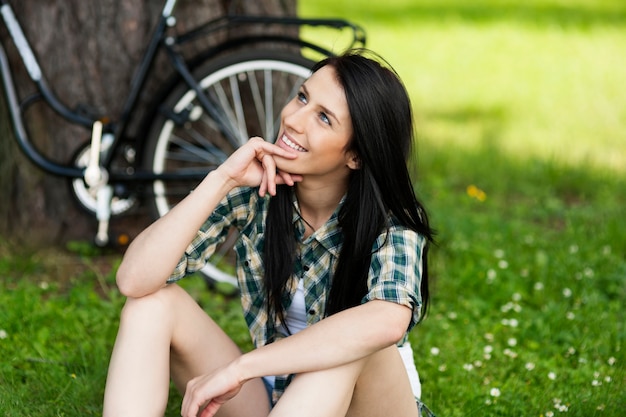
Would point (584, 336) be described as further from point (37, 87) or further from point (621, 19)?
point (621, 19)

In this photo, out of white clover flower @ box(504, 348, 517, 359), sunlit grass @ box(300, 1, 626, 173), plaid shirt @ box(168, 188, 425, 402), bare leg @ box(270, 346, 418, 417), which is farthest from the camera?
sunlit grass @ box(300, 1, 626, 173)

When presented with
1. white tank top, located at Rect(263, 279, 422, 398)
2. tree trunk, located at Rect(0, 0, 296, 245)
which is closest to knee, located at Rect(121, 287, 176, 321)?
white tank top, located at Rect(263, 279, 422, 398)

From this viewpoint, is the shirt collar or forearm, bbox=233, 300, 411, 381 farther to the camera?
the shirt collar

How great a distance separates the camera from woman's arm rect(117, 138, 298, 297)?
2.36m

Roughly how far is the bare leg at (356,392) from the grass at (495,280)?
0.55 m

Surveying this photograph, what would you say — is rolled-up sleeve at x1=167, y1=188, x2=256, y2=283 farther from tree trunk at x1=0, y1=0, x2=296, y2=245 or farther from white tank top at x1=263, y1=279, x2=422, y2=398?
tree trunk at x1=0, y1=0, x2=296, y2=245

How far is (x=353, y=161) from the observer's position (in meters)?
2.42

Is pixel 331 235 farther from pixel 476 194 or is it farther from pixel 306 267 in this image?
pixel 476 194

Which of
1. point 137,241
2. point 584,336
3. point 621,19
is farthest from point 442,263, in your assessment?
point 621,19

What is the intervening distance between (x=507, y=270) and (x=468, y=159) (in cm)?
148

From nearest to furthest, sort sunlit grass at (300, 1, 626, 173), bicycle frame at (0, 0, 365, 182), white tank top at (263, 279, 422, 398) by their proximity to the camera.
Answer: white tank top at (263, 279, 422, 398), bicycle frame at (0, 0, 365, 182), sunlit grass at (300, 1, 626, 173)

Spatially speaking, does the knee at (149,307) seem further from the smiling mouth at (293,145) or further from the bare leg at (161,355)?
the smiling mouth at (293,145)

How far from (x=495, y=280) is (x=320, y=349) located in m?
1.69

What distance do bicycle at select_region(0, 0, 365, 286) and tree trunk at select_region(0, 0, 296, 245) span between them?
61 mm
